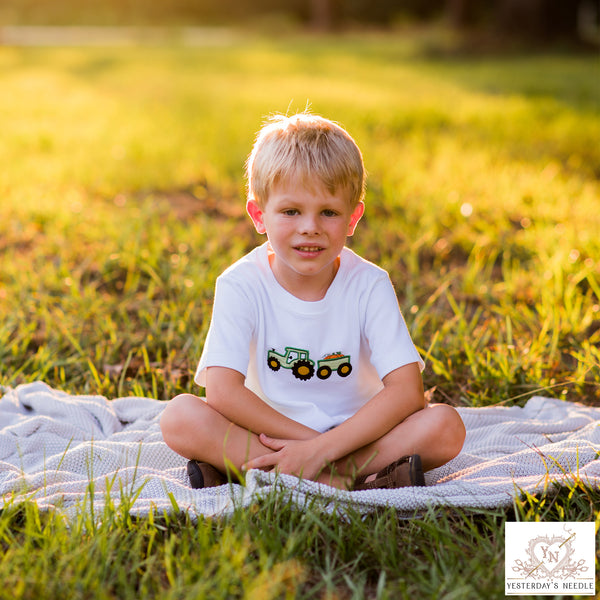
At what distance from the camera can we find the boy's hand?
2.19 metres

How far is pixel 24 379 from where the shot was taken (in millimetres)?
3041

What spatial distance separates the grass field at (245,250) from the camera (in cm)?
182

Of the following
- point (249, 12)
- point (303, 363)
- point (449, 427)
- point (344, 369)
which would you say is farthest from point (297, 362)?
point (249, 12)

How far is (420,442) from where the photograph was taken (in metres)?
2.22

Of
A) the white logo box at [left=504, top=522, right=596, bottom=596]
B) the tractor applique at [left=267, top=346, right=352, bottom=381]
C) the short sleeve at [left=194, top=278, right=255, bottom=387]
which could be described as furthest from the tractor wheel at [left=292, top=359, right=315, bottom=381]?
the white logo box at [left=504, top=522, right=596, bottom=596]

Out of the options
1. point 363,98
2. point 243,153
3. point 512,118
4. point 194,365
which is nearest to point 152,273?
point 194,365

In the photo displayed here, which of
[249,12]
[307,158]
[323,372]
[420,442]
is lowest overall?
[420,442]

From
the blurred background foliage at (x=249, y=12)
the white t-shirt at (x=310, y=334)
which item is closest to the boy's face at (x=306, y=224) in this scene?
the white t-shirt at (x=310, y=334)

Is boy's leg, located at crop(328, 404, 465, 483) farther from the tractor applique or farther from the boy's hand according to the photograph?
the tractor applique

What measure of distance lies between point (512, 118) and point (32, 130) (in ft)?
17.2

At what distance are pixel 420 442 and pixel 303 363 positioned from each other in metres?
Result: 0.44

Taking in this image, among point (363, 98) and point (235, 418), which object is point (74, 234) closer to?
point (235, 418)

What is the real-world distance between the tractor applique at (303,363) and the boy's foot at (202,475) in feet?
1.22

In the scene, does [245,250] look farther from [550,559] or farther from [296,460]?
[550,559]
